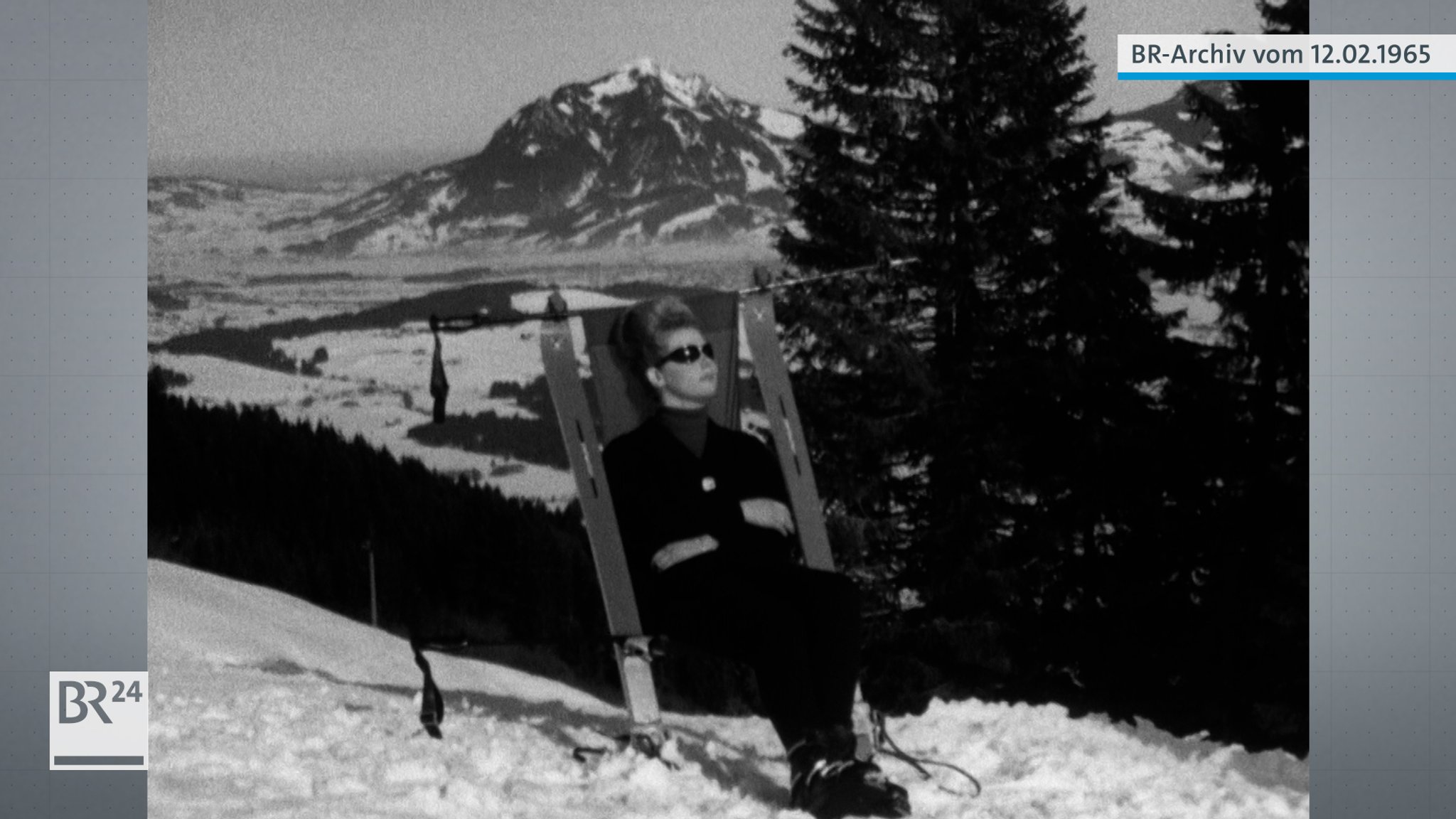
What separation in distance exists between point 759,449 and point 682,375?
0.23m

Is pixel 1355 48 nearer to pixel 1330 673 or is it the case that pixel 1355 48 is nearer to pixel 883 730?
pixel 1330 673

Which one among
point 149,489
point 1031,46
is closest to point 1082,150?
point 1031,46

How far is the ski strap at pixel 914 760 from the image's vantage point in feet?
10.1

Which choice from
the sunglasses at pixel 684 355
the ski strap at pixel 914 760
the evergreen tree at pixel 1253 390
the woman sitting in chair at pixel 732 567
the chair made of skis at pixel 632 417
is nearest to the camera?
the woman sitting in chair at pixel 732 567

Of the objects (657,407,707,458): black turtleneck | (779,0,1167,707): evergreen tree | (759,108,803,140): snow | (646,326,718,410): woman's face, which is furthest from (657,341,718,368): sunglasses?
(759,108,803,140): snow

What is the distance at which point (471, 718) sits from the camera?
11.5 ft

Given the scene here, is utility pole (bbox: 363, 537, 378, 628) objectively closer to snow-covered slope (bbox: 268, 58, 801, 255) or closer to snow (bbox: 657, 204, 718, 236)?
snow-covered slope (bbox: 268, 58, 801, 255)

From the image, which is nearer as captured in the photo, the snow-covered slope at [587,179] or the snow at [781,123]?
the snow-covered slope at [587,179]

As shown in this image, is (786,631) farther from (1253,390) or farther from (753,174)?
(1253,390)

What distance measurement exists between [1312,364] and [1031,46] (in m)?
1.96

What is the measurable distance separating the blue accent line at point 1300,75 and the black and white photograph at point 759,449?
0.79m

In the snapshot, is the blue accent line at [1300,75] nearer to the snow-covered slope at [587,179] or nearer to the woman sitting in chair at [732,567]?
the woman sitting in chair at [732,567]

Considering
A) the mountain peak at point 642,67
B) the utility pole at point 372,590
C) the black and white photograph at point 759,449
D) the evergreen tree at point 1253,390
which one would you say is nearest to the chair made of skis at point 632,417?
the black and white photograph at point 759,449

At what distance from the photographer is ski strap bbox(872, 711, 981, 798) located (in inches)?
121
